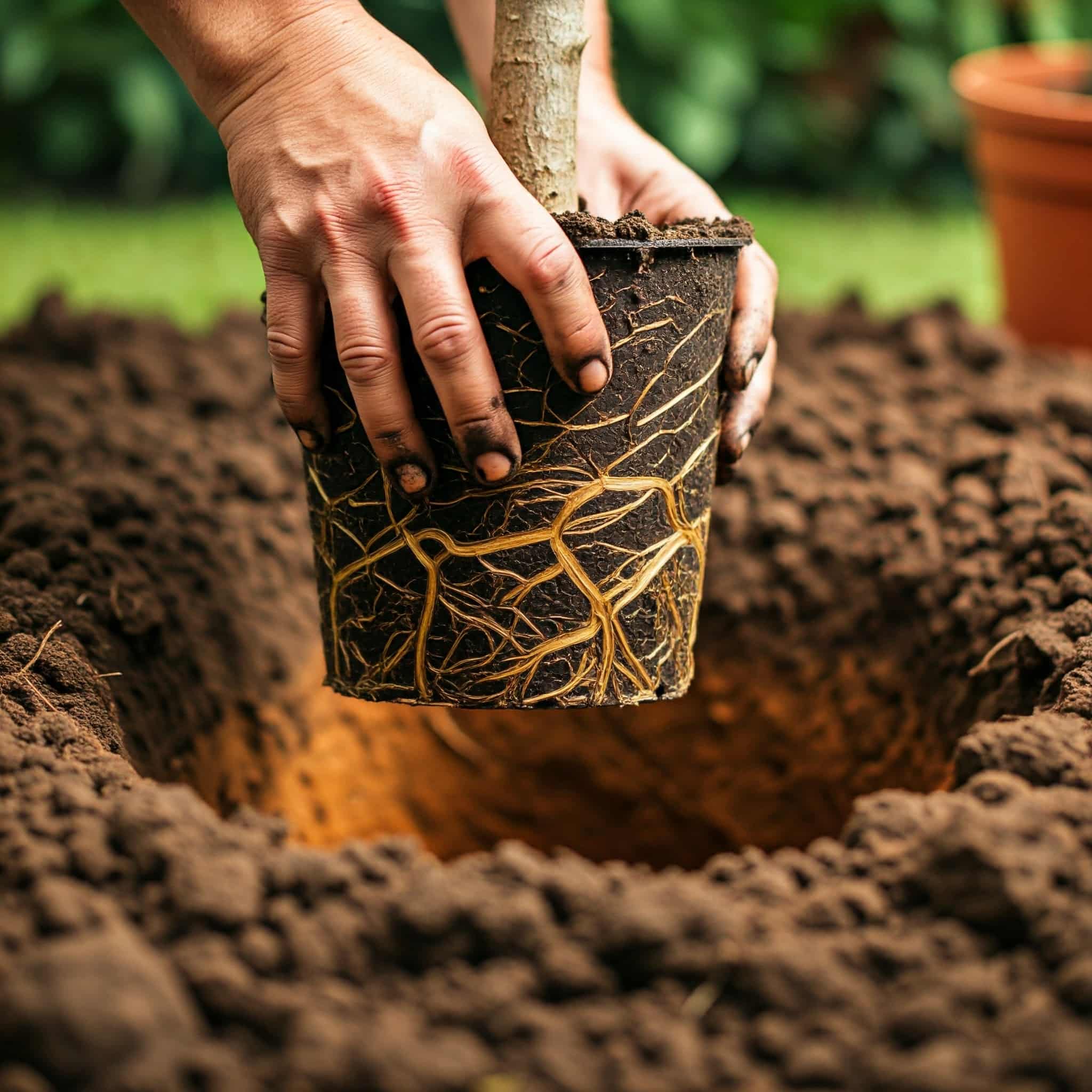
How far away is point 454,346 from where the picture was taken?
3.84 feet

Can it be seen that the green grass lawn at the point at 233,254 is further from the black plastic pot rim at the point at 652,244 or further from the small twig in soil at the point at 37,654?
the black plastic pot rim at the point at 652,244

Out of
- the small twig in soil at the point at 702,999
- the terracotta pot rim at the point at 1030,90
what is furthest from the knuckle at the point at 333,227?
the terracotta pot rim at the point at 1030,90

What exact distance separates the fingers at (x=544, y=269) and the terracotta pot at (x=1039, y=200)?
200 centimetres

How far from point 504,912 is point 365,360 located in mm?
542

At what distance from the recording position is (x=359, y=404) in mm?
1227

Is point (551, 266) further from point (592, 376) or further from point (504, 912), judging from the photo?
point (504, 912)

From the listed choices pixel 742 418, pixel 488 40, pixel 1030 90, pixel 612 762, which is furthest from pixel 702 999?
pixel 1030 90

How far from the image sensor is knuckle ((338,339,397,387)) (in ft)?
3.90

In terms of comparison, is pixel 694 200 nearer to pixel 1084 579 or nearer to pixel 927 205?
pixel 1084 579

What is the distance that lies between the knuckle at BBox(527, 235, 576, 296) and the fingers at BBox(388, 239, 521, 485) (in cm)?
7

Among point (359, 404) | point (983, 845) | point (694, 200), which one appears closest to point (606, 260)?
point (359, 404)

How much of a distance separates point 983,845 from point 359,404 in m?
0.70

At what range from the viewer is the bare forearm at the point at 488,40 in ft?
6.04

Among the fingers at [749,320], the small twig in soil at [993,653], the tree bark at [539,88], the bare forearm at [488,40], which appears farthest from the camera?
the bare forearm at [488,40]
